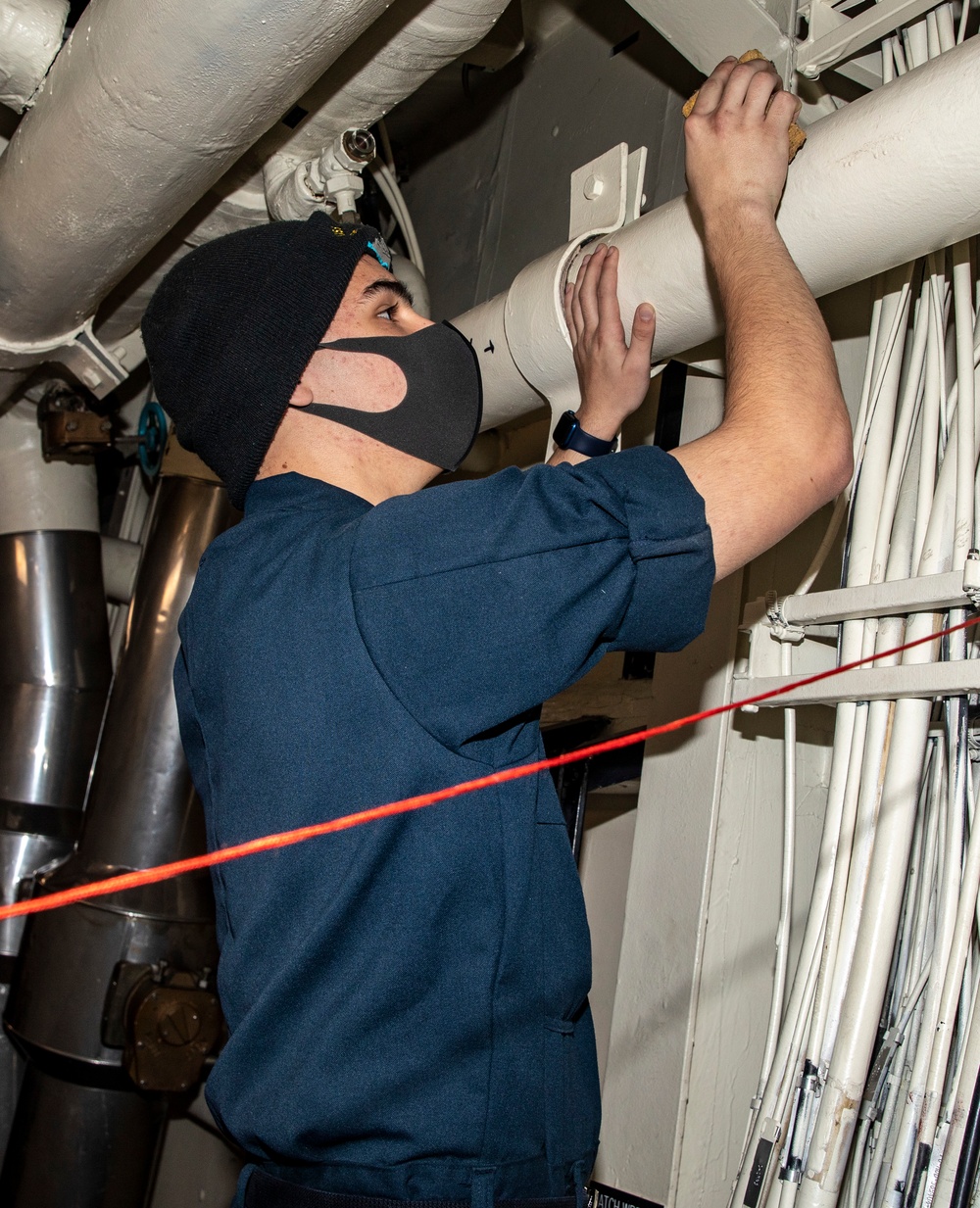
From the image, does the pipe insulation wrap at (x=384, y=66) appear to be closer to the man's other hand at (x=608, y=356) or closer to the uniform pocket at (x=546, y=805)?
the man's other hand at (x=608, y=356)

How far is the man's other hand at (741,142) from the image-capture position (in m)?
0.92

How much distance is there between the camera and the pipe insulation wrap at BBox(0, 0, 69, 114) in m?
1.33

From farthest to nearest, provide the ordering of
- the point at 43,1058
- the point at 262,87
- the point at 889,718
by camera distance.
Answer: the point at 43,1058 < the point at 262,87 < the point at 889,718

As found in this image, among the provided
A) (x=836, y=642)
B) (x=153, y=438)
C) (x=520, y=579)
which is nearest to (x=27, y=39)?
(x=153, y=438)

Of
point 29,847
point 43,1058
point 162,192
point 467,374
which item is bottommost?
point 43,1058

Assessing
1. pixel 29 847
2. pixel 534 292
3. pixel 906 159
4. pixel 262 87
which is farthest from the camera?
pixel 29 847

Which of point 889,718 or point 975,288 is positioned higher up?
point 975,288

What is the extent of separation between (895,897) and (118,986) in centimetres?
117

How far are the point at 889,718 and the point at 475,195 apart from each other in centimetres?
138

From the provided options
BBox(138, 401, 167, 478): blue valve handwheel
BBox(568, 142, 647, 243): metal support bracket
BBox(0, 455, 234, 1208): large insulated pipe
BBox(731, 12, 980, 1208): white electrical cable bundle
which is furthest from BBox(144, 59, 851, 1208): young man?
BBox(138, 401, 167, 478): blue valve handwheel

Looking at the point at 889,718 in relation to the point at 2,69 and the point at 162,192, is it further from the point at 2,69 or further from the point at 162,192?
the point at 2,69

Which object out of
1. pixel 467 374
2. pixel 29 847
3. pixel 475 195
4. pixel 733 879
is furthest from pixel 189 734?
pixel 475 195

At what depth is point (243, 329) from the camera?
974mm

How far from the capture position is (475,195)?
1968 mm
